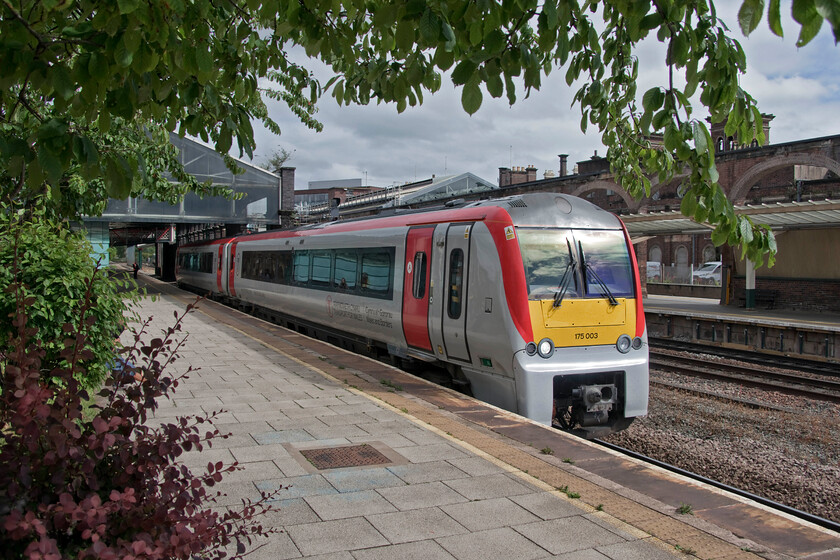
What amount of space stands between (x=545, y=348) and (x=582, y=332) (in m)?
0.57

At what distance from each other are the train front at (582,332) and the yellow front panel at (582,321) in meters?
0.01

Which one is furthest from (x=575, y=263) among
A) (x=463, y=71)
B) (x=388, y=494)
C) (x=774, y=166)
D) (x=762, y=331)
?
Answer: (x=774, y=166)

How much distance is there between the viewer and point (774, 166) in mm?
25172

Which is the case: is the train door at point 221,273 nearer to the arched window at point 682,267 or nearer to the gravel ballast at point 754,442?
the gravel ballast at point 754,442

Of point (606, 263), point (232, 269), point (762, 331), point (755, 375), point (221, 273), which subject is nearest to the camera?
point (606, 263)

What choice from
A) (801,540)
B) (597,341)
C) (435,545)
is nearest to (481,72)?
(435,545)

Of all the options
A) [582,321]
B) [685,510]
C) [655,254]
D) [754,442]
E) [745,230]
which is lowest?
[754,442]

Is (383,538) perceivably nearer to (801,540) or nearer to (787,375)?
(801,540)

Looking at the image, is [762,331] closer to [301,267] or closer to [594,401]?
[594,401]

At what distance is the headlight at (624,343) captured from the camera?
26.8 feet

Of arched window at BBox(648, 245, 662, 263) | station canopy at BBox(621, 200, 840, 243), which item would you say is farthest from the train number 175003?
arched window at BBox(648, 245, 662, 263)

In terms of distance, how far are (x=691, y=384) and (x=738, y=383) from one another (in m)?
0.96

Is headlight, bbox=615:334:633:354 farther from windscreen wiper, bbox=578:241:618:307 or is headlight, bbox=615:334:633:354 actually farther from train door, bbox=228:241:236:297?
train door, bbox=228:241:236:297

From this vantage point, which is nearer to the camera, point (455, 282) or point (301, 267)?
point (455, 282)
